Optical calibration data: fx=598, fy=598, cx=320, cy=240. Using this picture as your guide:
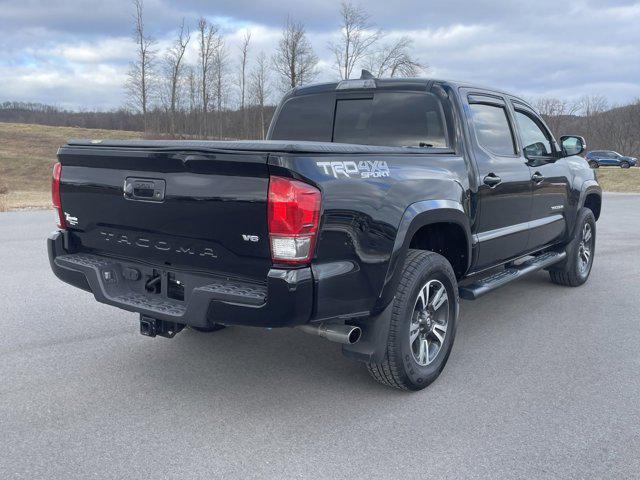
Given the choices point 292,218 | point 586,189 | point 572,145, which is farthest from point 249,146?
point 586,189

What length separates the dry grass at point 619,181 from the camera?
29156 millimetres

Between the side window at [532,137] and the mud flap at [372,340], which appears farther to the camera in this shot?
the side window at [532,137]

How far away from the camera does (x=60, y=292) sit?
6.01 m

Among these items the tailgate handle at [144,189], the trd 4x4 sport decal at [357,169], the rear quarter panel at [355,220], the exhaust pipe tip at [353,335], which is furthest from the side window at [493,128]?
the tailgate handle at [144,189]

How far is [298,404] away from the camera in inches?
140

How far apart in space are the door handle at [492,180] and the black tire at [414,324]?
0.90 m

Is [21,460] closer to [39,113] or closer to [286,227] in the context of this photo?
[286,227]

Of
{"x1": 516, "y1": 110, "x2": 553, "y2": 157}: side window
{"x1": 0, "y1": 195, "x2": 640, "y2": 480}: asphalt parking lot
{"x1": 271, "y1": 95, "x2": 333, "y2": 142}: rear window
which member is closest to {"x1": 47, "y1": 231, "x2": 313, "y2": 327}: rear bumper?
{"x1": 0, "y1": 195, "x2": 640, "y2": 480}: asphalt parking lot

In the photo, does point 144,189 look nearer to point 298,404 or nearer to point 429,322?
point 298,404

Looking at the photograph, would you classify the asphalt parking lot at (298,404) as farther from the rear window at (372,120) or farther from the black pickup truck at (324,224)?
the rear window at (372,120)

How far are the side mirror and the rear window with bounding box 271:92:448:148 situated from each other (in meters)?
2.28

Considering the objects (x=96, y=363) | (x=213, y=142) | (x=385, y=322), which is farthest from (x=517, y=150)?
(x=96, y=363)

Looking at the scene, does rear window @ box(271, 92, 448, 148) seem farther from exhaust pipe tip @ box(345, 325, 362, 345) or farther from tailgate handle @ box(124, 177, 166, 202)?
tailgate handle @ box(124, 177, 166, 202)

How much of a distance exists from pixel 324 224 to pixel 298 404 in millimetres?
1226
